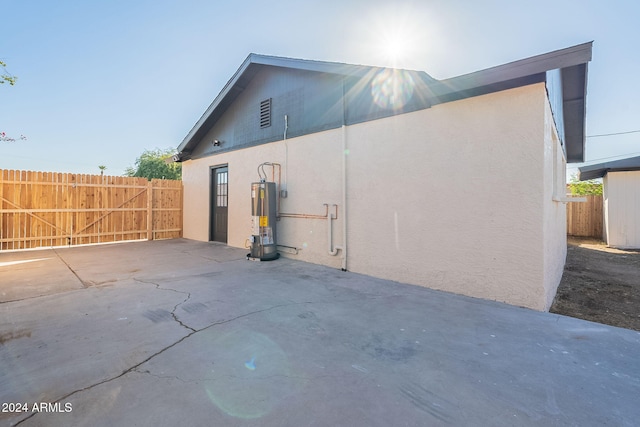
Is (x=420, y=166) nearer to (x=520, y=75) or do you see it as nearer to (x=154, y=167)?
(x=520, y=75)

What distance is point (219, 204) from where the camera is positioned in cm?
928

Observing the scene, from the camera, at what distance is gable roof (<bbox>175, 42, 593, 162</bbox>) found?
3.14m

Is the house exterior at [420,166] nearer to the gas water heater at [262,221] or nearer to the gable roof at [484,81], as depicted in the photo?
the gable roof at [484,81]

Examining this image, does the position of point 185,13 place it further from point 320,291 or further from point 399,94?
point 320,291

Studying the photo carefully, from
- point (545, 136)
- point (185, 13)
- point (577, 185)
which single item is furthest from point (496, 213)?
point (577, 185)

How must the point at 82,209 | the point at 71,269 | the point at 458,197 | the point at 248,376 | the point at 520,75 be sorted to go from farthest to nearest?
the point at 82,209
the point at 71,269
the point at 458,197
the point at 520,75
the point at 248,376

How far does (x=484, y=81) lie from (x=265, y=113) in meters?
5.36

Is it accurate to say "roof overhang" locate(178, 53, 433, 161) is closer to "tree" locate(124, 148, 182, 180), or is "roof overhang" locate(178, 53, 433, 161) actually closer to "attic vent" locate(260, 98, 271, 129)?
"attic vent" locate(260, 98, 271, 129)

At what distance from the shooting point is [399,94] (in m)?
4.68

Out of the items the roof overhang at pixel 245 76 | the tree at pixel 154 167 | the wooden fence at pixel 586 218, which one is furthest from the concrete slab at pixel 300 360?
the tree at pixel 154 167

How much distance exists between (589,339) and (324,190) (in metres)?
Result: 4.46

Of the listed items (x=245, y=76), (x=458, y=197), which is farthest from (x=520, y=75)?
(x=245, y=76)

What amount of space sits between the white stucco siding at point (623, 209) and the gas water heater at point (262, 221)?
471 inches

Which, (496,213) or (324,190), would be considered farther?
(324,190)
